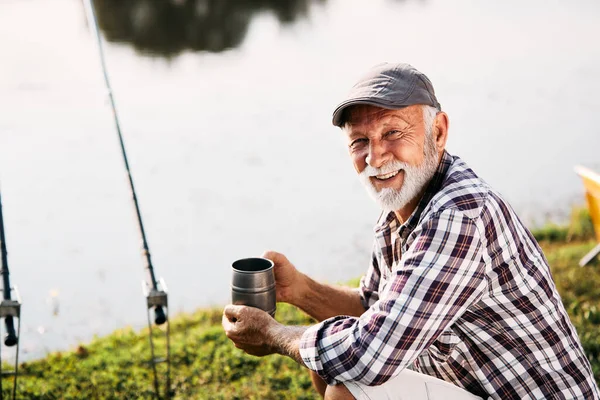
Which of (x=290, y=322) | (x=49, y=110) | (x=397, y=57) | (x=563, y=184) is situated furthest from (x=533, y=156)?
(x=49, y=110)

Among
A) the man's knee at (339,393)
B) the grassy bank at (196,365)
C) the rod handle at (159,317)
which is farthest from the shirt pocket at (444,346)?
the grassy bank at (196,365)

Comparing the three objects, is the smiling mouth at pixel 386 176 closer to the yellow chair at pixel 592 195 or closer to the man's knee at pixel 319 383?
the man's knee at pixel 319 383

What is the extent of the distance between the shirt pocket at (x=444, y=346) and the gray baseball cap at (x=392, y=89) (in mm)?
699

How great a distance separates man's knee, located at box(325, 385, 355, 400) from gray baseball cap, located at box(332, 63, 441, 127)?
2.73ft

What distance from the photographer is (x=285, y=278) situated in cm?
266

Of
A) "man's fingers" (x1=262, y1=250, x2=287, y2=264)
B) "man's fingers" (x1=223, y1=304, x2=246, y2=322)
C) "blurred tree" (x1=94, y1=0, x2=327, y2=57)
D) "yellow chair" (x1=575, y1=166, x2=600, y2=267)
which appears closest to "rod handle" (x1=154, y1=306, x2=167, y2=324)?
"man's fingers" (x1=223, y1=304, x2=246, y2=322)

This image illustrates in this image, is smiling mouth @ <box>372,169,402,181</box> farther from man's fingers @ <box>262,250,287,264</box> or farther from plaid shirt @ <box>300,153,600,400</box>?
man's fingers @ <box>262,250,287,264</box>

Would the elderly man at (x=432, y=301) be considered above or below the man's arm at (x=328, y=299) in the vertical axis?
above

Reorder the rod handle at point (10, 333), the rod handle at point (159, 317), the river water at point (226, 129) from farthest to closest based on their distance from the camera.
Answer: the river water at point (226, 129) → the rod handle at point (159, 317) → the rod handle at point (10, 333)

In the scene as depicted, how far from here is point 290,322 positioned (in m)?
4.07

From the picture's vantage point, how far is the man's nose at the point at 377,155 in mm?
2188

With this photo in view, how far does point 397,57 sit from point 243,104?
262 cm

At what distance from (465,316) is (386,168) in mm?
500

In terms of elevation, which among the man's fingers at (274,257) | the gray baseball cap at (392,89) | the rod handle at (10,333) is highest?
the gray baseball cap at (392,89)
